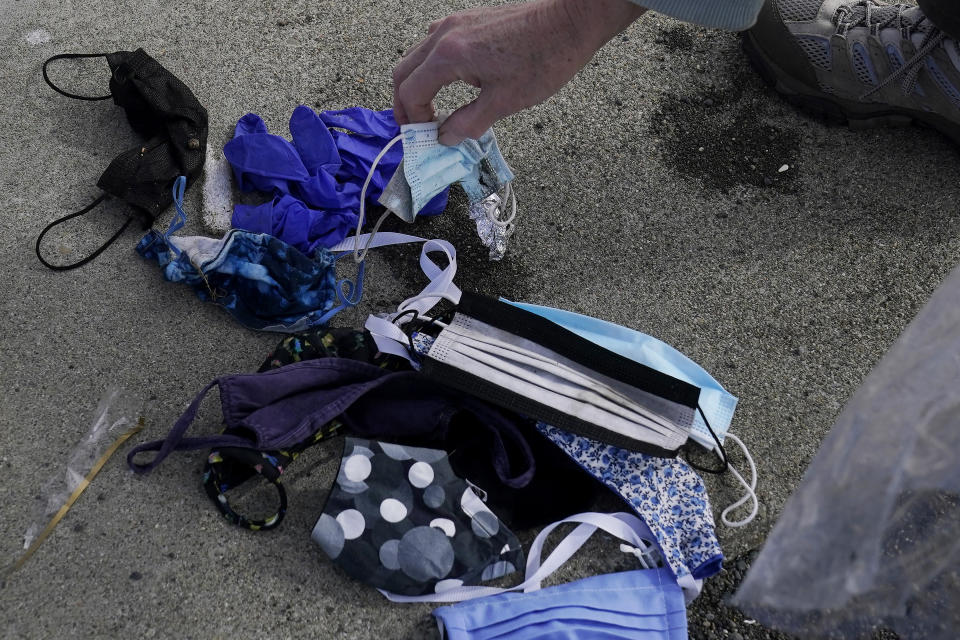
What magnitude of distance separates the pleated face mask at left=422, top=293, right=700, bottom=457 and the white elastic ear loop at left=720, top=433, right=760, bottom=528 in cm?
17

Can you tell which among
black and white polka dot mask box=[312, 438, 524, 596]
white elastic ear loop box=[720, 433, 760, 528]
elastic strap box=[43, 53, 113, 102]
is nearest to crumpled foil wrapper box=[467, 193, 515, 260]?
black and white polka dot mask box=[312, 438, 524, 596]

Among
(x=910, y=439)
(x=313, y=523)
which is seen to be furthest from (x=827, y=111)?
(x=313, y=523)

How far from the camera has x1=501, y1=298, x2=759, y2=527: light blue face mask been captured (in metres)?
1.92

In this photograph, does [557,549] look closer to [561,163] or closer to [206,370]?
[206,370]

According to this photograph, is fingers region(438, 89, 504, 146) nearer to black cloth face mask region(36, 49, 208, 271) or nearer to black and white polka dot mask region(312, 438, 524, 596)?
black and white polka dot mask region(312, 438, 524, 596)

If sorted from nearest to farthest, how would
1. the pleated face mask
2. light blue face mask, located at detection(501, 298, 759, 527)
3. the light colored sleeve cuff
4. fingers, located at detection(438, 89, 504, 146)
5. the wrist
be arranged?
1. the light colored sleeve cuff
2. the wrist
3. fingers, located at detection(438, 89, 504, 146)
4. the pleated face mask
5. light blue face mask, located at detection(501, 298, 759, 527)

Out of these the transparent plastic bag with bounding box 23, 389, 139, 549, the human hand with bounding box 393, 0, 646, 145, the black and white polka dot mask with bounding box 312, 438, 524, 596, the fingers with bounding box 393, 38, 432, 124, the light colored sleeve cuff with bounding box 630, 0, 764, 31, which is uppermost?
the light colored sleeve cuff with bounding box 630, 0, 764, 31

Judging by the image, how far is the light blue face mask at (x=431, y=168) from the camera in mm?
1817

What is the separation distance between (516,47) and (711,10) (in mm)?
391

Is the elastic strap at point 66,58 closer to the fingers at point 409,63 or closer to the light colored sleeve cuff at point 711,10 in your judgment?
the fingers at point 409,63

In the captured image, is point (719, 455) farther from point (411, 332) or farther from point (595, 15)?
point (595, 15)

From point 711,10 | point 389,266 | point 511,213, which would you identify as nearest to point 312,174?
point 389,266

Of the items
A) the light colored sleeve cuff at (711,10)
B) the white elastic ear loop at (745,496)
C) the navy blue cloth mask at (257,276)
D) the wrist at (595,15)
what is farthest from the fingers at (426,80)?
the white elastic ear loop at (745,496)

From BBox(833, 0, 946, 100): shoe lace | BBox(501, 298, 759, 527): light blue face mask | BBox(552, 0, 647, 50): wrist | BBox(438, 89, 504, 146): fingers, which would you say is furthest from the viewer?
BBox(833, 0, 946, 100): shoe lace
